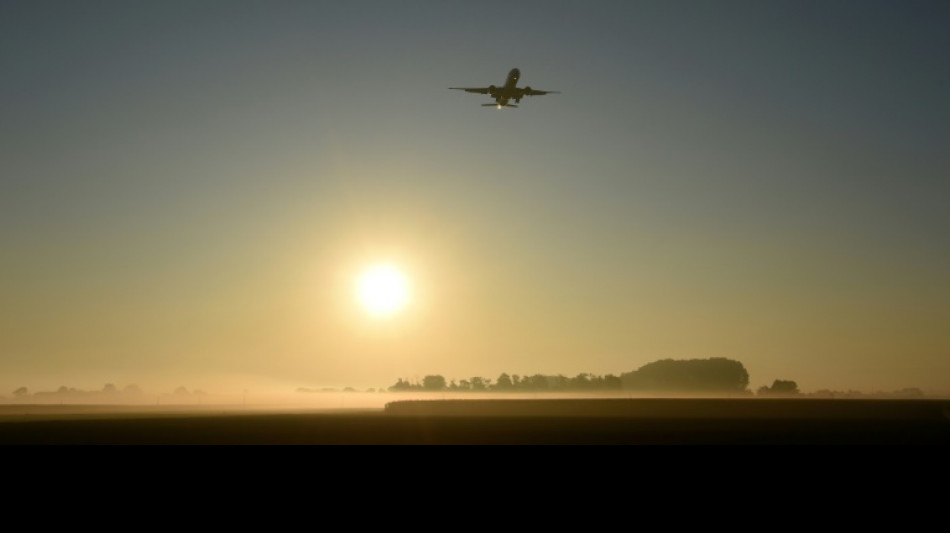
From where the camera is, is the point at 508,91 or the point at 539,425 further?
the point at 508,91

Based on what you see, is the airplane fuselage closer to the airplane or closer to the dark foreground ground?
the airplane

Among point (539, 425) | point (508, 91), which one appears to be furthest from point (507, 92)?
point (539, 425)

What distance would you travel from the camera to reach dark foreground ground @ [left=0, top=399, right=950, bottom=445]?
46.6 metres

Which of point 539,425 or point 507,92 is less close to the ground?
point 507,92

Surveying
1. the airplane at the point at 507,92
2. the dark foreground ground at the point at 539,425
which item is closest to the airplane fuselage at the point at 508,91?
the airplane at the point at 507,92

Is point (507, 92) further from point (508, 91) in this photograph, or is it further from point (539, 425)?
point (539, 425)

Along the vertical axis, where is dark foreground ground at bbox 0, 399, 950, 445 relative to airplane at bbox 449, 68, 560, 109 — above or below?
below

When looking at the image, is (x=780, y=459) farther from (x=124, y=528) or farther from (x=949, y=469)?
(x=124, y=528)

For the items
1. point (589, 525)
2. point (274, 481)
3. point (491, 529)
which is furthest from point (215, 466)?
point (589, 525)

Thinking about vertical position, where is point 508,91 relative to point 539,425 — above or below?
above

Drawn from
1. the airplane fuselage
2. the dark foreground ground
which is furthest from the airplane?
the dark foreground ground

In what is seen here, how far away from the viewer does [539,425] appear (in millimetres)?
65125

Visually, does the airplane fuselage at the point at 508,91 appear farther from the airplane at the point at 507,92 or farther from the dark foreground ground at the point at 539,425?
the dark foreground ground at the point at 539,425

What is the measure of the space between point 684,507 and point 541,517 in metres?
3.11
